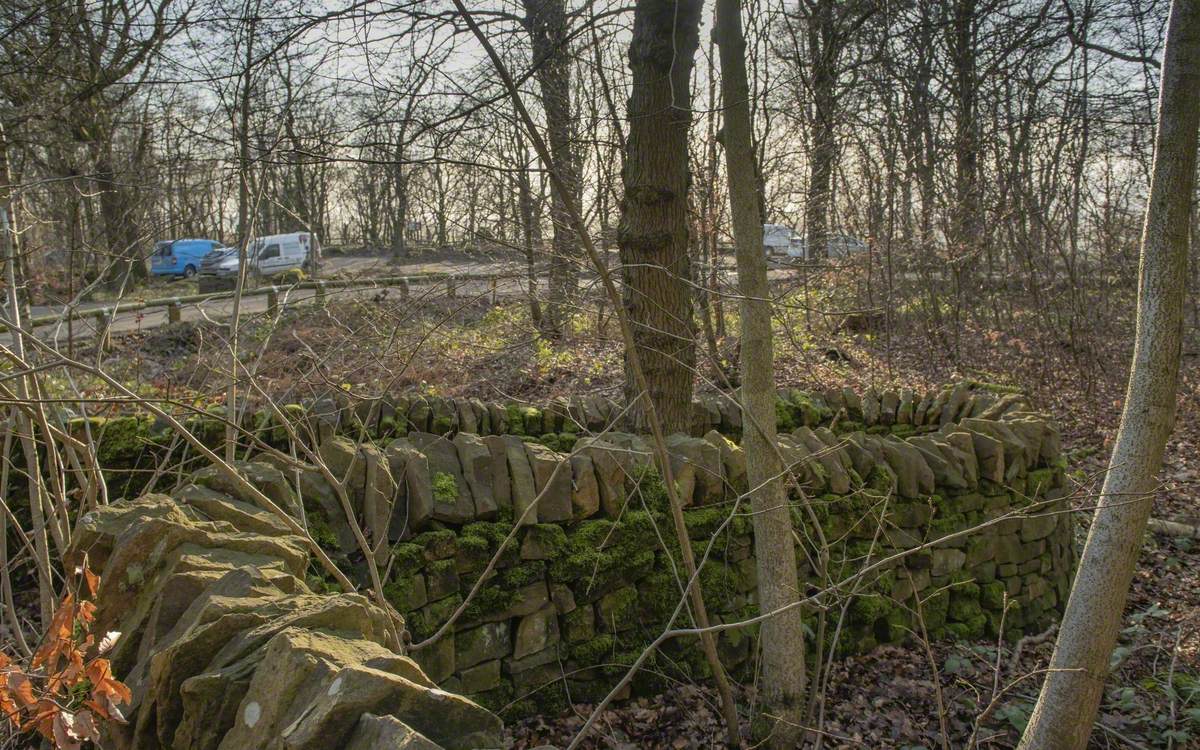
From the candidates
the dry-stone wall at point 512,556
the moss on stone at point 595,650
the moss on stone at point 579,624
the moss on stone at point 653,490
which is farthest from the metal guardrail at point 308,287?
the moss on stone at point 595,650

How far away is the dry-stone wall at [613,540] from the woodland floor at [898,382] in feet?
0.74

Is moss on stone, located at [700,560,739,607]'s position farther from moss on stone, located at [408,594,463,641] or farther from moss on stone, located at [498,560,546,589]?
moss on stone, located at [408,594,463,641]

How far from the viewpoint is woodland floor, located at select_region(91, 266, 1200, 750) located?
147 inches

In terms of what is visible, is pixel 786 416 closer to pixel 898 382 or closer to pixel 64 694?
pixel 898 382

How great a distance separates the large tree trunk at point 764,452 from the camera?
3393mm

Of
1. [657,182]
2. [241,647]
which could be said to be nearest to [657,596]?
[241,647]

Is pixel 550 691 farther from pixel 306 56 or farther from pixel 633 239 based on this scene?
pixel 306 56

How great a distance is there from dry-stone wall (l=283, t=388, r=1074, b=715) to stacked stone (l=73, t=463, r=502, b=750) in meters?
0.64

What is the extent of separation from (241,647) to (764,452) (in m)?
2.19

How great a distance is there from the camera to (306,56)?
4480 mm

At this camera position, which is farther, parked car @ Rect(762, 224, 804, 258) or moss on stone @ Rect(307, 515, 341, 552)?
parked car @ Rect(762, 224, 804, 258)

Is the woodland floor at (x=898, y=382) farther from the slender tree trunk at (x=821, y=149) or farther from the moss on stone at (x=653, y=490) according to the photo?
the slender tree trunk at (x=821, y=149)

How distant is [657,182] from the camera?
524cm

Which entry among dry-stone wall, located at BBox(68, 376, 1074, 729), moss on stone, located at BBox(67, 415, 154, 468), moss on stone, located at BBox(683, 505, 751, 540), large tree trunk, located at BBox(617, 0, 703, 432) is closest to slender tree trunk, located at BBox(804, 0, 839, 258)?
large tree trunk, located at BBox(617, 0, 703, 432)
